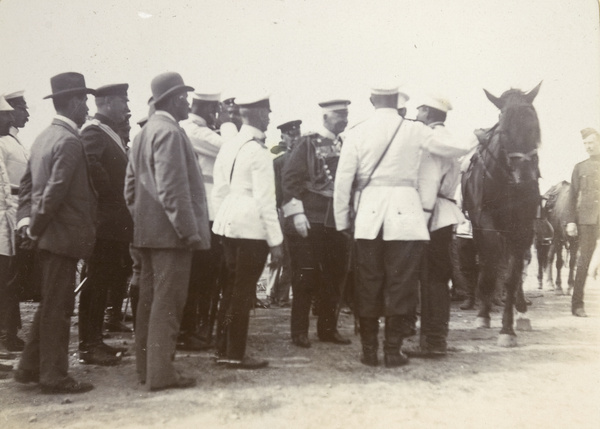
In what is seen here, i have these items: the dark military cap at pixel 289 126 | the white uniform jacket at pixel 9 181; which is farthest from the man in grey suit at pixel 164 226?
the dark military cap at pixel 289 126

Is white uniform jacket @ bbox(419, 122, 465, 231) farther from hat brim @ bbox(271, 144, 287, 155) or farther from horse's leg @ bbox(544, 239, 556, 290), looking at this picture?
horse's leg @ bbox(544, 239, 556, 290)

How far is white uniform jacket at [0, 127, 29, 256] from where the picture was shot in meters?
5.25

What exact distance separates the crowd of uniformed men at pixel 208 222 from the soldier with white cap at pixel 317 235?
1 cm

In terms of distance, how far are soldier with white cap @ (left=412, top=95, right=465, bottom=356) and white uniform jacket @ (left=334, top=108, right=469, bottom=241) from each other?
0.25 m

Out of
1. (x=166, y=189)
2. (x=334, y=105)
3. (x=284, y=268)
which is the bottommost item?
(x=284, y=268)

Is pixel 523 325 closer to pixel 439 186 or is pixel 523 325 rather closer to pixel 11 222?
pixel 439 186

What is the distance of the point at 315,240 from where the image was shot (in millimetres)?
5996

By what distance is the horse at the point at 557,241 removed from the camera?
738cm

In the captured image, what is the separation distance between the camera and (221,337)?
522cm

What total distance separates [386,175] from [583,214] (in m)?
2.40

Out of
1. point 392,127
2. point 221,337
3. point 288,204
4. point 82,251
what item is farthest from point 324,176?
point 82,251

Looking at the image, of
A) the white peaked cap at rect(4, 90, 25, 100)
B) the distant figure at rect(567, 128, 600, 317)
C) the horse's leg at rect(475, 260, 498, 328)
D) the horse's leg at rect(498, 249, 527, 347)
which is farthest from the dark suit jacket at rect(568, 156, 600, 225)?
the white peaked cap at rect(4, 90, 25, 100)

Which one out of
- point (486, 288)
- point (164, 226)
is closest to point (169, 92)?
point (164, 226)

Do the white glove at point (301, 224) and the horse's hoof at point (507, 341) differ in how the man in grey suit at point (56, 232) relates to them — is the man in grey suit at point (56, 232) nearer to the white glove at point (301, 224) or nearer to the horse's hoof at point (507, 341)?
the white glove at point (301, 224)
